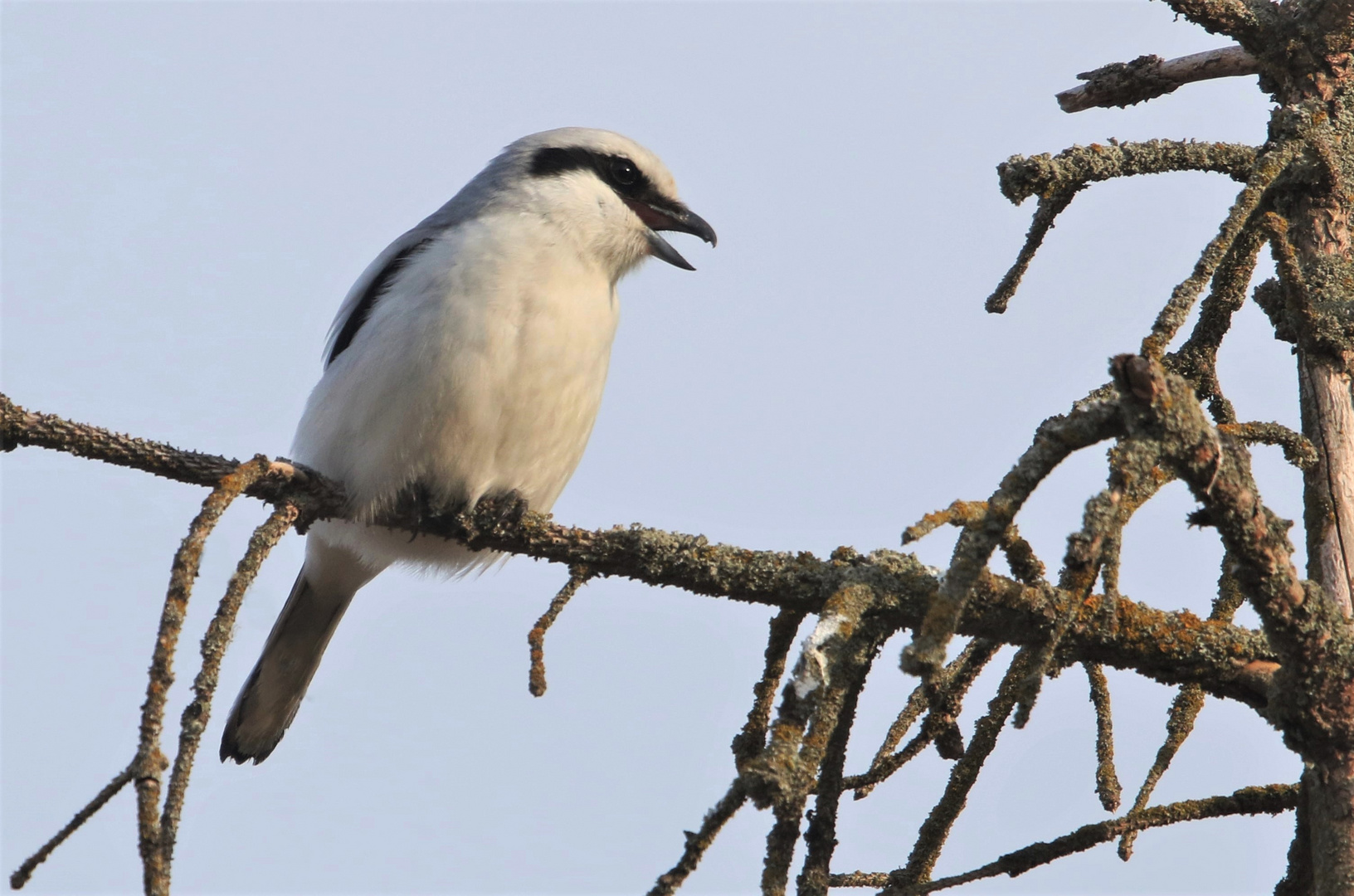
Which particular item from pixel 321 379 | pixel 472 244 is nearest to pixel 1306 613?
pixel 472 244

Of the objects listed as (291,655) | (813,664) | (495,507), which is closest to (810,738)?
(813,664)

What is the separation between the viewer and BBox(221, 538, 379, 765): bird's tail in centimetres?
443

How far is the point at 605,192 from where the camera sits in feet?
13.7

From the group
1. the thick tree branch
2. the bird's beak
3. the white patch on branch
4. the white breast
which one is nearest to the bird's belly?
the white breast

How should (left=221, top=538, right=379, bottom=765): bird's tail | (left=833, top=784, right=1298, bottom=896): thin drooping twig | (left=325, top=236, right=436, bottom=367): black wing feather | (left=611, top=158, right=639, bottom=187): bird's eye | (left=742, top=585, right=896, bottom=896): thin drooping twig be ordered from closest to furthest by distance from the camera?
(left=742, top=585, right=896, bottom=896): thin drooping twig → (left=833, top=784, right=1298, bottom=896): thin drooping twig → (left=325, top=236, right=436, bottom=367): black wing feather → (left=611, top=158, right=639, bottom=187): bird's eye → (left=221, top=538, right=379, bottom=765): bird's tail

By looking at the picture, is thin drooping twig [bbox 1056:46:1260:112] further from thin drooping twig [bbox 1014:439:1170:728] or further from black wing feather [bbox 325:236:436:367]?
black wing feather [bbox 325:236:436:367]

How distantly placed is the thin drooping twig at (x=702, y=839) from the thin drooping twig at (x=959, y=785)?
67 cm

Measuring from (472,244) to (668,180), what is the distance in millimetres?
1029

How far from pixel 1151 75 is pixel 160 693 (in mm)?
2581

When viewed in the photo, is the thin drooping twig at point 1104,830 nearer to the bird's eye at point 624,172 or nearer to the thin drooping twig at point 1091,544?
the thin drooping twig at point 1091,544

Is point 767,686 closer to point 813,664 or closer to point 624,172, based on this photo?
point 813,664

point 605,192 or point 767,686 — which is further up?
point 605,192

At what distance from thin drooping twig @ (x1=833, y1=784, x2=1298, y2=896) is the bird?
178 centimetres

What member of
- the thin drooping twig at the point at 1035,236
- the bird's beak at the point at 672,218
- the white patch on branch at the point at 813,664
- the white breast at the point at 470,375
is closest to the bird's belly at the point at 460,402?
the white breast at the point at 470,375
